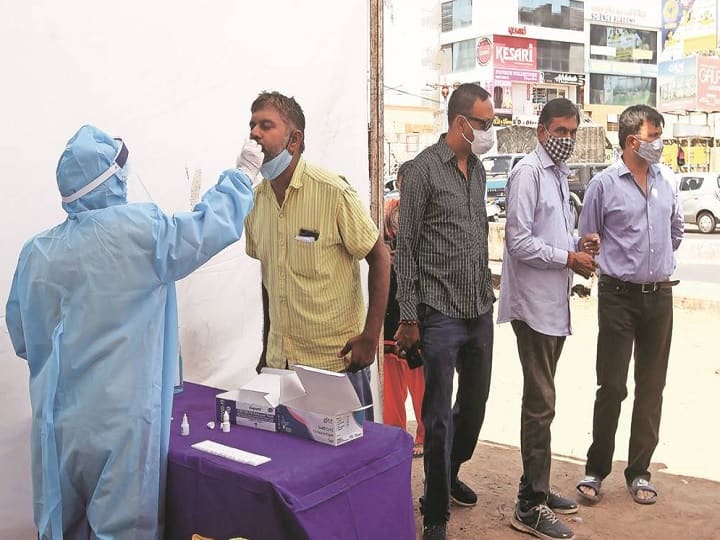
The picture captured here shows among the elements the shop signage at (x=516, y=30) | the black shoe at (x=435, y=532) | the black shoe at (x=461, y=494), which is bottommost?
the black shoe at (x=461, y=494)

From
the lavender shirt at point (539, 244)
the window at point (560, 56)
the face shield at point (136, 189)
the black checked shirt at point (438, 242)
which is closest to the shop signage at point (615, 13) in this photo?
the window at point (560, 56)

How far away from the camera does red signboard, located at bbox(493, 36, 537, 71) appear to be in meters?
46.9

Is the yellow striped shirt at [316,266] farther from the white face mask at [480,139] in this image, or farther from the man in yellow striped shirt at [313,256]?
the white face mask at [480,139]

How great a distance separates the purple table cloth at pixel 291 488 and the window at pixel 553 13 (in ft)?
170

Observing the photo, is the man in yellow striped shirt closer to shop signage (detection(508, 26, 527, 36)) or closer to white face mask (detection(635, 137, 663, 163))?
white face mask (detection(635, 137, 663, 163))

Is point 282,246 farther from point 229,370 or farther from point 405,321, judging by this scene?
point 229,370

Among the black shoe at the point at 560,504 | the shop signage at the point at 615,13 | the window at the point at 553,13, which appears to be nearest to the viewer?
the black shoe at the point at 560,504

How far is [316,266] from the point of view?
2.80 metres

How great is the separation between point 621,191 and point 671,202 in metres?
0.27

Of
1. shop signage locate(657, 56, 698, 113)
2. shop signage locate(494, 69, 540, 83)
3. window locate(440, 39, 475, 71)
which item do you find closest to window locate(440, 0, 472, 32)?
window locate(440, 39, 475, 71)

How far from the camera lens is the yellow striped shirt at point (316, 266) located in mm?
2807

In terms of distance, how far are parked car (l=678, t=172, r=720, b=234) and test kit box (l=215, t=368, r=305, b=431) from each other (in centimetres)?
1785

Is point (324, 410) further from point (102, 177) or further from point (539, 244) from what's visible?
point (539, 244)

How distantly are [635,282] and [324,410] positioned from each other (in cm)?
200
